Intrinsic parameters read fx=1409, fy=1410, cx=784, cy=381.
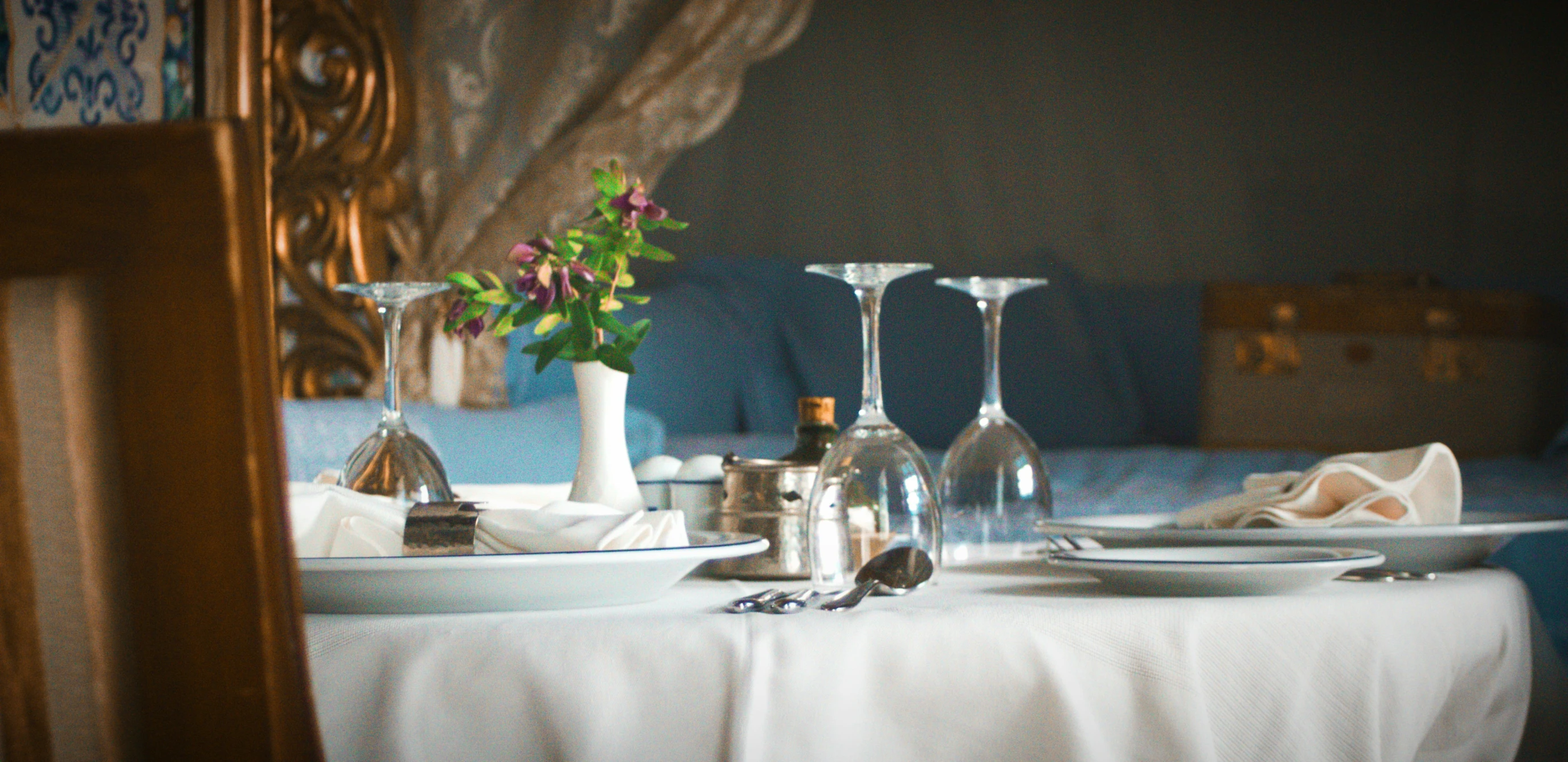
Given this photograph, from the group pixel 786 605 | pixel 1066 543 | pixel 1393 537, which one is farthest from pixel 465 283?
pixel 1393 537

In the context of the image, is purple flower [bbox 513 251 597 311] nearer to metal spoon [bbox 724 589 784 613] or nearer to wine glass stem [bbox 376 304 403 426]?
wine glass stem [bbox 376 304 403 426]

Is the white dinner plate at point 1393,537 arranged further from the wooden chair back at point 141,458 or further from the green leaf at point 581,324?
the wooden chair back at point 141,458

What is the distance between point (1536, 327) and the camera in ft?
9.49

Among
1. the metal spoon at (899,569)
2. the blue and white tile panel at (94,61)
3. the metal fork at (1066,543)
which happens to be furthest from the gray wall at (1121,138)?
the metal spoon at (899,569)

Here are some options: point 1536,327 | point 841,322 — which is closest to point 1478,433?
point 1536,327

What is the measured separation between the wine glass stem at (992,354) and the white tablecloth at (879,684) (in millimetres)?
324

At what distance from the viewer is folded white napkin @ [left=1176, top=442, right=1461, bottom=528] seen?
89cm

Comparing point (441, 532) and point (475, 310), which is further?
point (475, 310)

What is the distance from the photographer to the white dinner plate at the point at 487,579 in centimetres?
66

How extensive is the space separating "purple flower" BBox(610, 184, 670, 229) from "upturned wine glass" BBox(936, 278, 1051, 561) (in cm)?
23

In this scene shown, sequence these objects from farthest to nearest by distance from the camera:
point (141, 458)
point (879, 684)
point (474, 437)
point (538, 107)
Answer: point (538, 107) < point (474, 437) < point (879, 684) < point (141, 458)

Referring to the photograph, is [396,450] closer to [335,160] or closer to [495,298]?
[495,298]

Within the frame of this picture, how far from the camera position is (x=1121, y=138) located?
3.63 m

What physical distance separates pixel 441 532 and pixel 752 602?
17 centimetres
